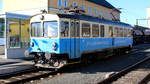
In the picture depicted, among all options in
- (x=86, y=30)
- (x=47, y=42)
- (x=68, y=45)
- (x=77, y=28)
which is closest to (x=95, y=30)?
(x=86, y=30)

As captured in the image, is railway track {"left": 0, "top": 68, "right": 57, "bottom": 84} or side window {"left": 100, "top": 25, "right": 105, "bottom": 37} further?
side window {"left": 100, "top": 25, "right": 105, "bottom": 37}

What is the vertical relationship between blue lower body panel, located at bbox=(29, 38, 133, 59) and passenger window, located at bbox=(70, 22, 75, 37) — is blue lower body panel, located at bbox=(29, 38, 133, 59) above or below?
below

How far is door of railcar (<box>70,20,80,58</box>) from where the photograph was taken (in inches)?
594

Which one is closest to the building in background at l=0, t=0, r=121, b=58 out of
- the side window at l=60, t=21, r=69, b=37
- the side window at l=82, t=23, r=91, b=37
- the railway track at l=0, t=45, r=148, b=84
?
the side window at l=82, t=23, r=91, b=37

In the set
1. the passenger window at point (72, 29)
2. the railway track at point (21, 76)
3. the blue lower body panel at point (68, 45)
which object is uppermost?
the passenger window at point (72, 29)

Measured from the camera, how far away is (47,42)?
14.8 meters

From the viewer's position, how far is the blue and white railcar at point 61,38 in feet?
47.5

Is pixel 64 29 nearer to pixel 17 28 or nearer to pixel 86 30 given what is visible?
pixel 86 30

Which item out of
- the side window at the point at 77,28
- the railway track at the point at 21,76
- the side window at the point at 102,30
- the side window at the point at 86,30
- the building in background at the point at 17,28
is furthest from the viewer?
the building in background at the point at 17,28

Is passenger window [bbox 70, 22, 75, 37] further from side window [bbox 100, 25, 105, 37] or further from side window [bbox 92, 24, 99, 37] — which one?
side window [bbox 100, 25, 105, 37]

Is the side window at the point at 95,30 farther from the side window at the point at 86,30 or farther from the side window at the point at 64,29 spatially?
the side window at the point at 64,29

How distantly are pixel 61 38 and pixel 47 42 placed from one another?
0.87 metres

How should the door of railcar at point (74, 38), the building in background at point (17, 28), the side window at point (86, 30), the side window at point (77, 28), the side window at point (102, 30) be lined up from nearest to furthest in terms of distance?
1. the door of railcar at point (74, 38)
2. the side window at point (77, 28)
3. the side window at point (86, 30)
4. the side window at point (102, 30)
5. the building in background at point (17, 28)

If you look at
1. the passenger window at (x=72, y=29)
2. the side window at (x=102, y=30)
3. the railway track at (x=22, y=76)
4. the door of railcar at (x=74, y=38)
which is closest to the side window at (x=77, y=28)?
the door of railcar at (x=74, y=38)
